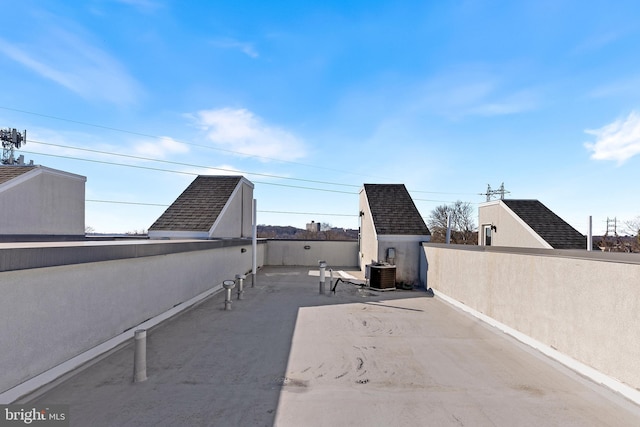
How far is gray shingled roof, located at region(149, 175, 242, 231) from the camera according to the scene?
42.8ft

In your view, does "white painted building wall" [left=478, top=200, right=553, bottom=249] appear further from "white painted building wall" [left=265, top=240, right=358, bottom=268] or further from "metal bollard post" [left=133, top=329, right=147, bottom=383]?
"metal bollard post" [left=133, top=329, right=147, bottom=383]

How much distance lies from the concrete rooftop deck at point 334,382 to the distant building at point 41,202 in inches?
277

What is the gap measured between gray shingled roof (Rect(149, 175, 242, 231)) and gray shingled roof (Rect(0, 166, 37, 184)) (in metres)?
4.70

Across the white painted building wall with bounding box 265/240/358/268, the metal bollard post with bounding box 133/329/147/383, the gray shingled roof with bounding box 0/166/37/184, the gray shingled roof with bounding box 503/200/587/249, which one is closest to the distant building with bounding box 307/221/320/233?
the white painted building wall with bounding box 265/240/358/268

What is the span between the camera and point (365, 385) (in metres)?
3.84

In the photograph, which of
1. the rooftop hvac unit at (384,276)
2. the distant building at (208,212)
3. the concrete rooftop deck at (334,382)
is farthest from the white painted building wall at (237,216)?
the concrete rooftop deck at (334,382)

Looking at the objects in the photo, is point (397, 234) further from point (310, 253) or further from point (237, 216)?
point (237, 216)

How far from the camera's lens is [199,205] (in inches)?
566

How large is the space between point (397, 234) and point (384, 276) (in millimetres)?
2362

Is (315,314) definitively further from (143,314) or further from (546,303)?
(546,303)

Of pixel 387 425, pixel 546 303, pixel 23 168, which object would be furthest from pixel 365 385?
pixel 23 168

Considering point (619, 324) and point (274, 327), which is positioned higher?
point (619, 324)

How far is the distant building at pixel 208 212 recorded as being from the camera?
12750mm

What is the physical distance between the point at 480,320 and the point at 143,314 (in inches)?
283
